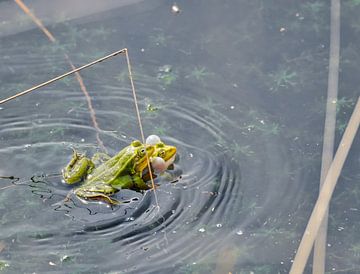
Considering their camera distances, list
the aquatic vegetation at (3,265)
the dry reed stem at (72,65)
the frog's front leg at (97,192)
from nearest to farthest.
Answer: the aquatic vegetation at (3,265)
the frog's front leg at (97,192)
the dry reed stem at (72,65)

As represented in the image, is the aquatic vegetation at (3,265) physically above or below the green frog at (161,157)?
below

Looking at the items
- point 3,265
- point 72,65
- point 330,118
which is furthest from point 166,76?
point 3,265

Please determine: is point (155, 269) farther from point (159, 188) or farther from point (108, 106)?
point (108, 106)

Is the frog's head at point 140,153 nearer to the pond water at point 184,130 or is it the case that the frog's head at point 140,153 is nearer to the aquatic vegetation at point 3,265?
the pond water at point 184,130

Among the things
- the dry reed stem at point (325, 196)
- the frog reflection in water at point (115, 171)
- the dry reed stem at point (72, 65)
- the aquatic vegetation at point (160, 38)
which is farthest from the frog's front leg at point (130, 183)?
the aquatic vegetation at point (160, 38)

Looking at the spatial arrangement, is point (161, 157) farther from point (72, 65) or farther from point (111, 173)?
point (72, 65)

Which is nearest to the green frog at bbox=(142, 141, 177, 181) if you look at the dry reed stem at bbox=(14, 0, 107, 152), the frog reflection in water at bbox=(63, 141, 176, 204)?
the frog reflection in water at bbox=(63, 141, 176, 204)
